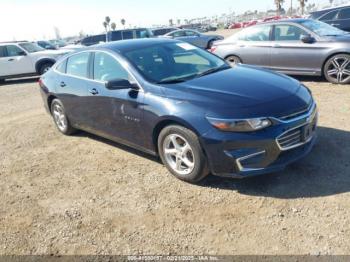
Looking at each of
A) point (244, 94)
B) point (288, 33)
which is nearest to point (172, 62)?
point (244, 94)

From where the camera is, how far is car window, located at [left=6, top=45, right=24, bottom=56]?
583 inches

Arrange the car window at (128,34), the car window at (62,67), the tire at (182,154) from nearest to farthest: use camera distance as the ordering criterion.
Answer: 1. the tire at (182,154)
2. the car window at (62,67)
3. the car window at (128,34)

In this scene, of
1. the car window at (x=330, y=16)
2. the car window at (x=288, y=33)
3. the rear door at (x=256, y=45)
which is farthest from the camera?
the car window at (x=330, y=16)

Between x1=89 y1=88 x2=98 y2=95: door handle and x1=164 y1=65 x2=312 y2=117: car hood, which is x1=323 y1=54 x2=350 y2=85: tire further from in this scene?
x1=89 y1=88 x2=98 y2=95: door handle

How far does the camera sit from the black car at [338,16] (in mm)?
13039

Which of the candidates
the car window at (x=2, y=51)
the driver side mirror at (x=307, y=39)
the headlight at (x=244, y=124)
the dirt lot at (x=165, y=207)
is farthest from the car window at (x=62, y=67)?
the car window at (x=2, y=51)

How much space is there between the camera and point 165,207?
3.83 metres

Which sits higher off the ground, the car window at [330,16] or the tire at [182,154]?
the car window at [330,16]

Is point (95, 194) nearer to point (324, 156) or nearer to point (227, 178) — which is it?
point (227, 178)

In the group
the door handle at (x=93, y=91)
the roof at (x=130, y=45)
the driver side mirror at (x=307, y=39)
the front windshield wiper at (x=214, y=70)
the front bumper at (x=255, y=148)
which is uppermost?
the roof at (x=130, y=45)

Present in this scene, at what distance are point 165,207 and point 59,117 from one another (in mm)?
3489

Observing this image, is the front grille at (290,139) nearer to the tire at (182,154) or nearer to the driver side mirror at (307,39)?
the tire at (182,154)

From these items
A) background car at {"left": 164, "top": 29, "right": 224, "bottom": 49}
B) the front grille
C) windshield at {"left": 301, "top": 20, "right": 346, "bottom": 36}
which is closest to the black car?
windshield at {"left": 301, "top": 20, "right": 346, "bottom": 36}

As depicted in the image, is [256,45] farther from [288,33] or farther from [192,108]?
[192,108]
